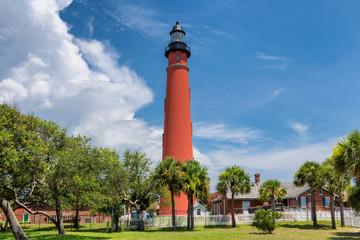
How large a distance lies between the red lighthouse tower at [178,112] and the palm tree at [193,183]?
5.83 m

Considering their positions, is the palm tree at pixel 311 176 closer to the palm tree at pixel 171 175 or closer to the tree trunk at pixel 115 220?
the palm tree at pixel 171 175

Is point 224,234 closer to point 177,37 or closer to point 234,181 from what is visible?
point 234,181

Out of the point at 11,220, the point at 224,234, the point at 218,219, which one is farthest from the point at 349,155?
the point at 11,220

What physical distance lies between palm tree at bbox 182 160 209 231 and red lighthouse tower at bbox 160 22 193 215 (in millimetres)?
5830

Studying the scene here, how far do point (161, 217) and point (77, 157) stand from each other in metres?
17.3

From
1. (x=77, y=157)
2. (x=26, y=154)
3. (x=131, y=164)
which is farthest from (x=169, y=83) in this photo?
(x=26, y=154)

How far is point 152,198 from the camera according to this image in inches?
1401

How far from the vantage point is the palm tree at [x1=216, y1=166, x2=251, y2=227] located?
32.8 meters

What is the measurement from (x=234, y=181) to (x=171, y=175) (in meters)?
7.39

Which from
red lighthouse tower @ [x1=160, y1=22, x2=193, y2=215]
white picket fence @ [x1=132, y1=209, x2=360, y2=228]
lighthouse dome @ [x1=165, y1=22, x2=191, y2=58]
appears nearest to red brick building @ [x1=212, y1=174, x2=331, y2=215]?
white picket fence @ [x1=132, y1=209, x2=360, y2=228]

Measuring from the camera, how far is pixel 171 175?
30812 mm

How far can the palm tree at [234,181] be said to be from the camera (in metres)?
32.8

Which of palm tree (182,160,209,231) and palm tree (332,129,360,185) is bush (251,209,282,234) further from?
palm tree (332,129,360,185)

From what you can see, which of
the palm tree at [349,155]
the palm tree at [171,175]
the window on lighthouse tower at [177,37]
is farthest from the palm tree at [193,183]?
the window on lighthouse tower at [177,37]
